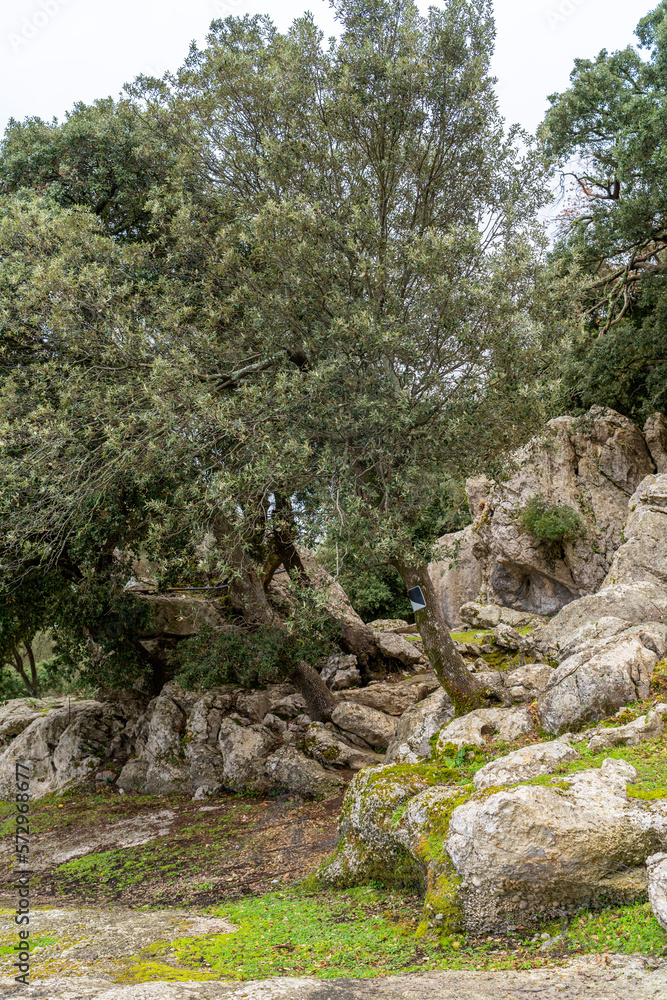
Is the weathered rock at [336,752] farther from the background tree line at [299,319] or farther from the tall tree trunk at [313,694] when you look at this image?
the background tree line at [299,319]

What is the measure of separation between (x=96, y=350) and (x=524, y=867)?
11811 mm

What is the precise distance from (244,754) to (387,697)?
14.1 feet

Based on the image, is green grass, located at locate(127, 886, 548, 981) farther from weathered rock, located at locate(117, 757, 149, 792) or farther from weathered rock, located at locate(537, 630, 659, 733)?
weathered rock, located at locate(117, 757, 149, 792)

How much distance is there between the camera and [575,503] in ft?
85.1

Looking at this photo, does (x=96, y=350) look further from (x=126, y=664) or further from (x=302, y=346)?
(x=126, y=664)

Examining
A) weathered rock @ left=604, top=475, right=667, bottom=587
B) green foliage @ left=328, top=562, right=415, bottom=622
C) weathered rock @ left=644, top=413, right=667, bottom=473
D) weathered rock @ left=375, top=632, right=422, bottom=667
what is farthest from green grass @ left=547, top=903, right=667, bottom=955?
green foliage @ left=328, top=562, right=415, bottom=622

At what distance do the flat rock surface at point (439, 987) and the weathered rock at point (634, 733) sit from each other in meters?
3.77

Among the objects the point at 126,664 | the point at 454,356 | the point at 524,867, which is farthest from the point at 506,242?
the point at 126,664

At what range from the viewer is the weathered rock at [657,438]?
2556cm

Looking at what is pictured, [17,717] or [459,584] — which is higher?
[459,584]

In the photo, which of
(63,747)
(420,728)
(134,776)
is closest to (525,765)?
(420,728)

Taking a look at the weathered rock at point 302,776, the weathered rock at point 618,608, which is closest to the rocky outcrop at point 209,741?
the weathered rock at point 302,776

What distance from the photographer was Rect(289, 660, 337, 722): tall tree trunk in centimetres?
1766

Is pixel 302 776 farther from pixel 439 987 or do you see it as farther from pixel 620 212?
pixel 620 212
